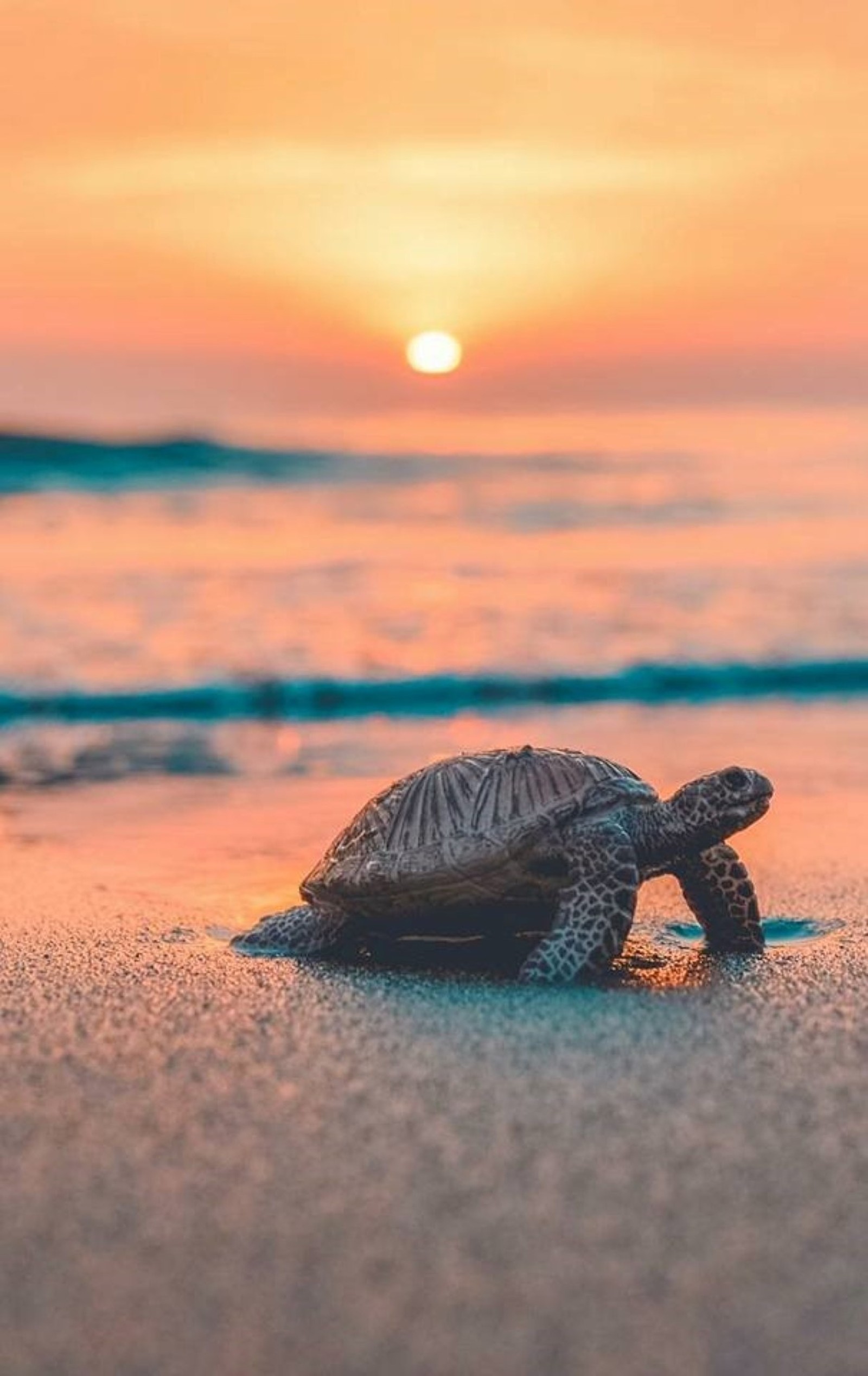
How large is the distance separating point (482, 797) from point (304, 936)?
2.34 feet

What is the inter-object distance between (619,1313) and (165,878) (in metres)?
3.91

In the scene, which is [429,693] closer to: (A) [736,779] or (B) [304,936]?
(B) [304,936]

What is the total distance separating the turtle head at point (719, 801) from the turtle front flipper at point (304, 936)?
105cm

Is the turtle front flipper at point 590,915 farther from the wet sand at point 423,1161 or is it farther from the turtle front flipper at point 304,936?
the turtle front flipper at point 304,936

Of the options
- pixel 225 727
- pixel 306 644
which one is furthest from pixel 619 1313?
pixel 306 644

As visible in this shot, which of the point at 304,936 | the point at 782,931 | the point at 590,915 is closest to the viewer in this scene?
the point at 590,915

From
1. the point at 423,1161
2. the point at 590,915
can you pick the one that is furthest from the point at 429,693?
the point at 423,1161

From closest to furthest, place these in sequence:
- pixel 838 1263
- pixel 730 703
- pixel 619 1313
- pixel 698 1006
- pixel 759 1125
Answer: pixel 619 1313 → pixel 838 1263 → pixel 759 1125 → pixel 698 1006 → pixel 730 703

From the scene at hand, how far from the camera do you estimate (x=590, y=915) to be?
4.79 metres

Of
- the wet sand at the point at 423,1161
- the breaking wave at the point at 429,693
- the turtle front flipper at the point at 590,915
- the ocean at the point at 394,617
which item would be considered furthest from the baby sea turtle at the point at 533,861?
the breaking wave at the point at 429,693

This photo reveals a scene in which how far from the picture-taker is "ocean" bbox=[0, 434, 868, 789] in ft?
35.7

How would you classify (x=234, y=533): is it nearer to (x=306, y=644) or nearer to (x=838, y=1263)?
(x=306, y=644)

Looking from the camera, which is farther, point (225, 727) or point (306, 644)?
point (306, 644)

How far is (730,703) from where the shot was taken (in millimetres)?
11930
